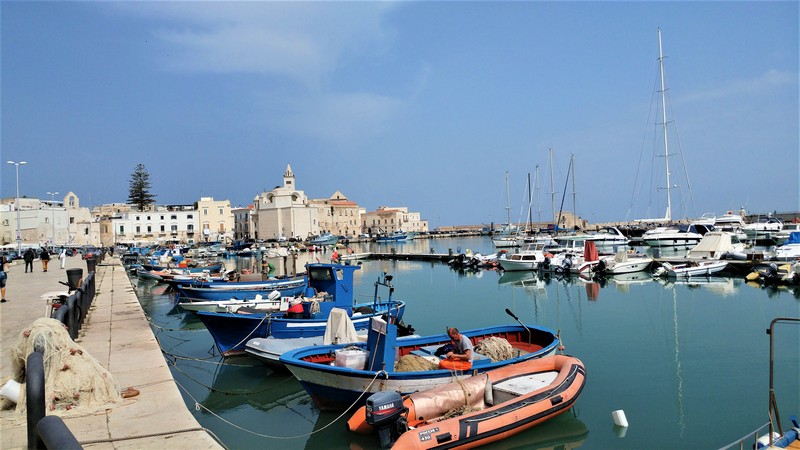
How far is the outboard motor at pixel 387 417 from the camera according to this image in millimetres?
7875

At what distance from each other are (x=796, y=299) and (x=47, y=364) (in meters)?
28.5

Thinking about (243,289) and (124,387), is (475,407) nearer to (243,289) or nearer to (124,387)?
(124,387)

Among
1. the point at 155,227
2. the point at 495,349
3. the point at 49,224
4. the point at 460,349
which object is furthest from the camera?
the point at 155,227

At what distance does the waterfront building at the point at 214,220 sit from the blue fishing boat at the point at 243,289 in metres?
79.6

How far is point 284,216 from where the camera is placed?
105000mm

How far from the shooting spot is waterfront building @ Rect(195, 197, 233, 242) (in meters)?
104

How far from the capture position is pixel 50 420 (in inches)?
100

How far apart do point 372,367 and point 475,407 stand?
1.93m

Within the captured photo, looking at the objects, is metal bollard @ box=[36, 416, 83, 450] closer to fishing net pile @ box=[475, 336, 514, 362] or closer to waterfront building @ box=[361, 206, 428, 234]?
fishing net pile @ box=[475, 336, 514, 362]

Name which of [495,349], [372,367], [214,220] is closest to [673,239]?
[495,349]

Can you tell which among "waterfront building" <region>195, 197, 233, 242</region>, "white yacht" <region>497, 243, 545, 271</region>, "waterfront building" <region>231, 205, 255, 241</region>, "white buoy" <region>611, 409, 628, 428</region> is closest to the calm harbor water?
"white buoy" <region>611, 409, 628, 428</region>

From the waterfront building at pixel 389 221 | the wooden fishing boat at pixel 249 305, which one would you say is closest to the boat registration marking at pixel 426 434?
the wooden fishing boat at pixel 249 305

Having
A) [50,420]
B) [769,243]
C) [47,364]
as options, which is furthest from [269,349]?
[769,243]

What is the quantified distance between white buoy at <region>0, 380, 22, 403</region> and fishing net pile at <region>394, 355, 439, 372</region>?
5869 millimetres
